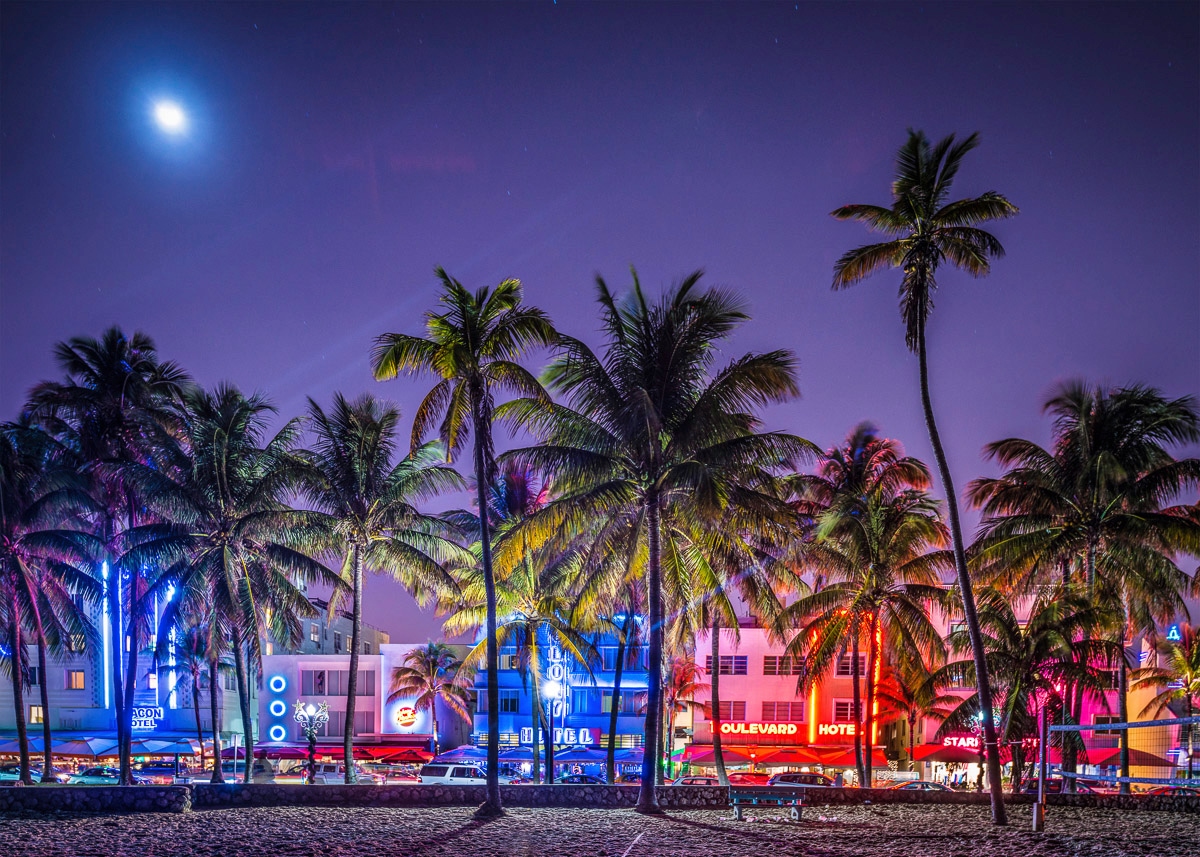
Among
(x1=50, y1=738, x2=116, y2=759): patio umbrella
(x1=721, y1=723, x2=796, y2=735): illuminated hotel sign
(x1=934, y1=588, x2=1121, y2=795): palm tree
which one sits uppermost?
(x1=934, y1=588, x2=1121, y2=795): palm tree

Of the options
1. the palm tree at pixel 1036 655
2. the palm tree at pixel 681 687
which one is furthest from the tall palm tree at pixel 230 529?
the palm tree at pixel 681 687

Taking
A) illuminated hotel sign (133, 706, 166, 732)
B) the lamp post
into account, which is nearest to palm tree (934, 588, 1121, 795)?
the lamp post

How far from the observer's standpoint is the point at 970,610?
1989 cm

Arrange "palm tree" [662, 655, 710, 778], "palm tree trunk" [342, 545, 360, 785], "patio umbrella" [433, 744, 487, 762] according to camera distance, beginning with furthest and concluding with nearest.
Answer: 1. "palm tree" [662, 655, 710, 778]
2. "patio umbrella" [433, 744, 487, 762]
3. "palm tree trunk" [342, 545, 360, 785]

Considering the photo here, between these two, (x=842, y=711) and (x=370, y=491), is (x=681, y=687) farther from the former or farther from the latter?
(x=370, y=491)

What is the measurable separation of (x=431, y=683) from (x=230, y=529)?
30.7m

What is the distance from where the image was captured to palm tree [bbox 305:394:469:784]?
30609 mm

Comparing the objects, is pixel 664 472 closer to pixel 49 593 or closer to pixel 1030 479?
pixel 1030 479

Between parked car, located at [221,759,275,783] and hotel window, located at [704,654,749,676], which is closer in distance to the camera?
parked car, located at [221,759,275,783]

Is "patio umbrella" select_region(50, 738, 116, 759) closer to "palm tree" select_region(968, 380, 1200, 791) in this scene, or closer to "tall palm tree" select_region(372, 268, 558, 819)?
"tall palm tree" select_region(372, 268, 558, 819)

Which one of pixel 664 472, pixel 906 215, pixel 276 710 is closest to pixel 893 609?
pixel 664 472

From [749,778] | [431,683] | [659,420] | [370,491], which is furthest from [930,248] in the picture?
[431,683]

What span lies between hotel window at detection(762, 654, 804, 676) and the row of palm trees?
2158 centimetres

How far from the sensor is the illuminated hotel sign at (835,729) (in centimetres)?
5412
